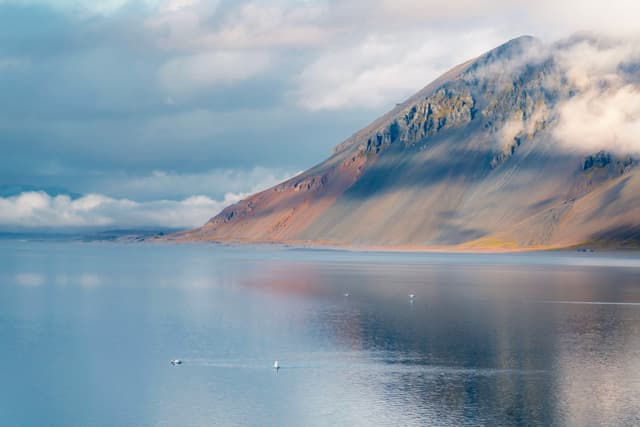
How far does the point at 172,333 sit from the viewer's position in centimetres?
7731

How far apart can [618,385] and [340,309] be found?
4630 cm

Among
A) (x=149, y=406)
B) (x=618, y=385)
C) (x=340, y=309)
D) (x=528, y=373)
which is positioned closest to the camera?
(x=149, y=406)

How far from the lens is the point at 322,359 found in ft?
205

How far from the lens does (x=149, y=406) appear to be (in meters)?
48.8

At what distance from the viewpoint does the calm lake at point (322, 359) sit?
47219mm

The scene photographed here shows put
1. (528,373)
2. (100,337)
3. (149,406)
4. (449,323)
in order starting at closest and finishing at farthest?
(149,406), (528,373), (100,337), (449,323)

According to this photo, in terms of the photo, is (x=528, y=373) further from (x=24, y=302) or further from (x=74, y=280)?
(x=74, y=280)

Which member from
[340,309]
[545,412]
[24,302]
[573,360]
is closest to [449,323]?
[340,309]

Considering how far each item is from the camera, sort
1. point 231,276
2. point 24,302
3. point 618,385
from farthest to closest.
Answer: point 231,276
point 24,302
point 618,385

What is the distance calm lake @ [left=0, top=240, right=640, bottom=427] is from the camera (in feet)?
155

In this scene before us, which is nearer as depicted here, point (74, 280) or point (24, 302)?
point (24, 302)

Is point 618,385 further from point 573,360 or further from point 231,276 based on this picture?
point 231,276

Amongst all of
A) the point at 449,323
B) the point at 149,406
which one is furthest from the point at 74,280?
the point at 149,406

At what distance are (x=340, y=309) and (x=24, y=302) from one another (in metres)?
42.1
